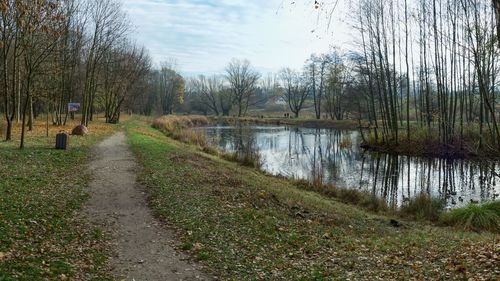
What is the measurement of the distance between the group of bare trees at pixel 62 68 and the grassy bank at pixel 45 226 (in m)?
6.03

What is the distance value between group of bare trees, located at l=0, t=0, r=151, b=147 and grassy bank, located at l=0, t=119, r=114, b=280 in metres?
6.03

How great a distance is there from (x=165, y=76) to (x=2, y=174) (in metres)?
95.2

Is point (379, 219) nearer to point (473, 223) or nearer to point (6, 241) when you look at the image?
point (473, 223)

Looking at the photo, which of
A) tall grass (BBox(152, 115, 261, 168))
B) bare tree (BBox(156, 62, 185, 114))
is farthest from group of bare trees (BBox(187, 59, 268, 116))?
tall grass (BBox(152, 115, 261, 168))

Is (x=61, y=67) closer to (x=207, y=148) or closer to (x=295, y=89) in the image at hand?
(x=207, y=148)

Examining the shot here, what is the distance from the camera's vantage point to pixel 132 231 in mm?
8766

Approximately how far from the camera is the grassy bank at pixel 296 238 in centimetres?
705

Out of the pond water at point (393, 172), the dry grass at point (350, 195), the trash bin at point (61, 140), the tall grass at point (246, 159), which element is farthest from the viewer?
the tall grass at point (246, 159)

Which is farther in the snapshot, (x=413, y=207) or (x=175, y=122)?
(x=175, y=122)

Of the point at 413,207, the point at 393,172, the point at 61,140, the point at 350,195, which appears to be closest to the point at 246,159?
the point at 350,195

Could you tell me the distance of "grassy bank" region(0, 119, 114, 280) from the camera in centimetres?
619

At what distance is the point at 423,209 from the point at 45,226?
37.2 feet

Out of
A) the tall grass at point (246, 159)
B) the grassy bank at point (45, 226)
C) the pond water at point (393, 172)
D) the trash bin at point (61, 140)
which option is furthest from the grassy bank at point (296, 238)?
the tall grass at point (246, 159)

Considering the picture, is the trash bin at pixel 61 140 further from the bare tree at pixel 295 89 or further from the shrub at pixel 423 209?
the bare tree at pixel 295 89
